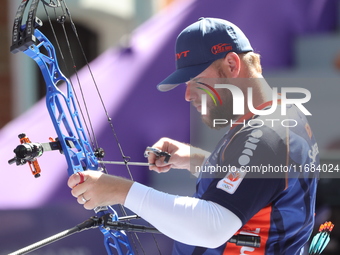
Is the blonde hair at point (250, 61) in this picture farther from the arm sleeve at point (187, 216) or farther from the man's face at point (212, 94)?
the arm sleeve at point (187, 216)

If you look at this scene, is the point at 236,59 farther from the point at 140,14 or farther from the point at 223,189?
the point at 140,14

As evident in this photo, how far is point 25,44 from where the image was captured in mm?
1957

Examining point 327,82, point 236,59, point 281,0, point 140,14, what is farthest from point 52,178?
point 140,14

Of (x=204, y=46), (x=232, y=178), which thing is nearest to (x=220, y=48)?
(x=204, y=46)

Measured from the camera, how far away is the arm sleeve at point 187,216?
5.56 feet

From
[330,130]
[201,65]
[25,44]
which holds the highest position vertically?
[25,44]

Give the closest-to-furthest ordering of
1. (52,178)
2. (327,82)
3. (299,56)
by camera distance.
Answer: (52,178) → (327,82) → (299,56)

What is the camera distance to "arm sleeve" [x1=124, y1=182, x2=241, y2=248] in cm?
169

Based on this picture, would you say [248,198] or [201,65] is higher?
[201,65]

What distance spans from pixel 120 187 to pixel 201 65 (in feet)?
1.57

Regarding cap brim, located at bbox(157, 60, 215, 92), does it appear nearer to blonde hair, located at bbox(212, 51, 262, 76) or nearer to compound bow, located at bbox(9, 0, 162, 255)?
blonde hair, located at bbox(212, 51, 262, 76)

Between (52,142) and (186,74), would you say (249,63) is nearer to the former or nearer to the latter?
(186,74)

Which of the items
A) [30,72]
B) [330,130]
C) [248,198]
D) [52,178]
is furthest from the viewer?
[30,72]

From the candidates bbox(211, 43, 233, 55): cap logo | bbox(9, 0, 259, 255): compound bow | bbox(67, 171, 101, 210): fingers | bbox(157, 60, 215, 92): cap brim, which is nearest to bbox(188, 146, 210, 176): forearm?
bbox(9, 0, 259, 255): compound bow
